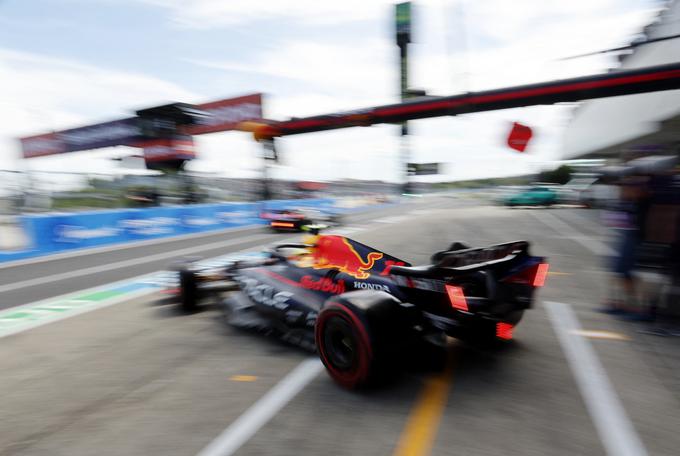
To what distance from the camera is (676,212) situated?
4.21 metres

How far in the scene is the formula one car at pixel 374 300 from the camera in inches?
110

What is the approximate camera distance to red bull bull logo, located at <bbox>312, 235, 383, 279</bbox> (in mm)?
3605

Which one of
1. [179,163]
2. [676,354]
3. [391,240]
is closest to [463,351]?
[676,354]

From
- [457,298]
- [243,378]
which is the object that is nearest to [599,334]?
[457,298]

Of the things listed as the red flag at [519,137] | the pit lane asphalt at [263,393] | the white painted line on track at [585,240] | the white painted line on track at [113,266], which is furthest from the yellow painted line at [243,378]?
the red flag at [519,137]

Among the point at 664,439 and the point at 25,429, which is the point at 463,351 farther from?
the point at 25,429

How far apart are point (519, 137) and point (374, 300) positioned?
26.3 feet

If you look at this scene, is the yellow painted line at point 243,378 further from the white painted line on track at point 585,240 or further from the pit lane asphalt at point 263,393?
the white painted line on track at point 585,240

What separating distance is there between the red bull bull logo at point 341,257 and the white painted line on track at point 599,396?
5.99ft

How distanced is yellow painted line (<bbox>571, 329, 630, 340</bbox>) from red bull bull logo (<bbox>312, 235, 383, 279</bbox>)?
225cm

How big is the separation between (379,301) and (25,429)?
2.43 m

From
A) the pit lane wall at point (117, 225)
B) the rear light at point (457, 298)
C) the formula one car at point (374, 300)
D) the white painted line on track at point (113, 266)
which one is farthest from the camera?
the pit lane wall at point (117, 225)

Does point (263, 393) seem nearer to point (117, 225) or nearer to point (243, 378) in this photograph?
point (243, 378)

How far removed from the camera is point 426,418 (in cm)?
255
